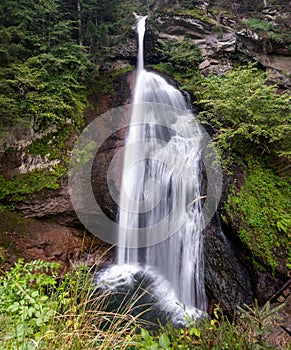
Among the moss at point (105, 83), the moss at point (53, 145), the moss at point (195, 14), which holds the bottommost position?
the moss at point (53, 145)

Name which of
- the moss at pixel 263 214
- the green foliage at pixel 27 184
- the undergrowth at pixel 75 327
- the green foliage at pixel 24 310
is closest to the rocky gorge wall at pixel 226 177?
the green foliage at pixel 27 184

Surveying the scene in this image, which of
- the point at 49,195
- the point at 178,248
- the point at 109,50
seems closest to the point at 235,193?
the point at 178,248

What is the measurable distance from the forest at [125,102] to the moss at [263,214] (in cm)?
2

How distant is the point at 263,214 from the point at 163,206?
256 centimetres

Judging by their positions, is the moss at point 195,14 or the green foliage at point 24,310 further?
the moss at point 195,14

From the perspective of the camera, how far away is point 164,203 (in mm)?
6164

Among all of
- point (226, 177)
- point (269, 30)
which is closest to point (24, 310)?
point (226, 177)

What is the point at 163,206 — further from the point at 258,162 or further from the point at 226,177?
the point at 258,162

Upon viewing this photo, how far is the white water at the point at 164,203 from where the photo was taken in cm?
516

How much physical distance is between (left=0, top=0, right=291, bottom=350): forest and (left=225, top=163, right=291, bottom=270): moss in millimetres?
23

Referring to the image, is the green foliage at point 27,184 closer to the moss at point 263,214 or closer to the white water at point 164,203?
the white water at point 164,203

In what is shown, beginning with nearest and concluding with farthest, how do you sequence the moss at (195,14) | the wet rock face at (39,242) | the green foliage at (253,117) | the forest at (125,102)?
the forest at (125,102) < the wet rock face at (39,242) < the green foliage at (253,117) < the moss at (195,14)

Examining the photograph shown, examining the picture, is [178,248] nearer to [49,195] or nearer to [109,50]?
[49,195]

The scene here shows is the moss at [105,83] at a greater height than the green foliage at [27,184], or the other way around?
the moss at [105,83]
